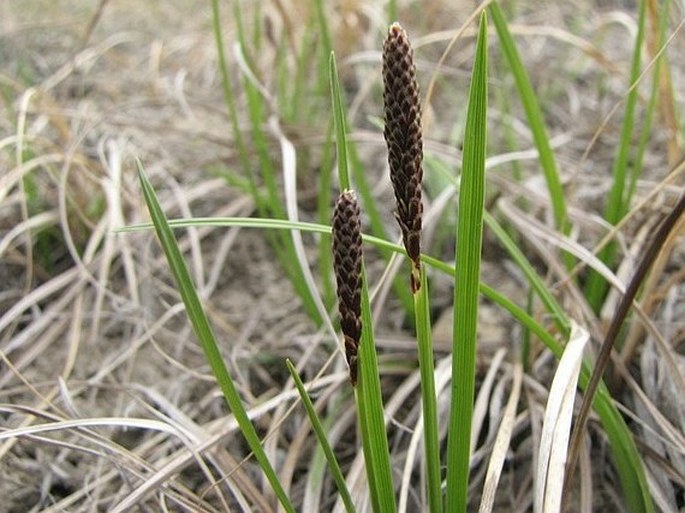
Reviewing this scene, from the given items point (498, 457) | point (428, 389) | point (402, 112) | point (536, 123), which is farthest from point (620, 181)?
point (402, 112)

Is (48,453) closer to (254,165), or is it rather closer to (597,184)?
(254,165)

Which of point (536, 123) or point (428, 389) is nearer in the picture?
point (428, 389)

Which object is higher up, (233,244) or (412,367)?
(233,244)

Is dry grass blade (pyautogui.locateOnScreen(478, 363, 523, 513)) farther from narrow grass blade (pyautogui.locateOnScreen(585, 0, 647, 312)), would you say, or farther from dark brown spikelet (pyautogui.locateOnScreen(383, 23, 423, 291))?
dark brown spikelet (pyautogui.locateOnScreen(383, 23, 423, 291))

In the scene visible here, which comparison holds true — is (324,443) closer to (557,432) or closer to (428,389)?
(428,389)

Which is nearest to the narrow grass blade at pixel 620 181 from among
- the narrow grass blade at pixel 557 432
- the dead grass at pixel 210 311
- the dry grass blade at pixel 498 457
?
the dead grass at pixel 210 311

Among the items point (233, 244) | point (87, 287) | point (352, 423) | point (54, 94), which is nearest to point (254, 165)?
point (233, 244)

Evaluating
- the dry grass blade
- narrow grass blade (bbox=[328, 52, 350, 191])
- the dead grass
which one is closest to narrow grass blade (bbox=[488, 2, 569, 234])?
the dead grass
